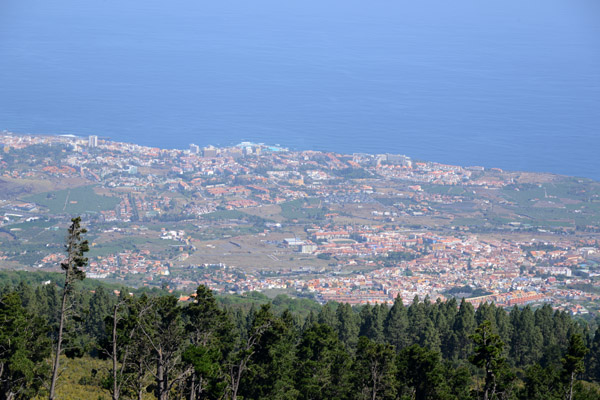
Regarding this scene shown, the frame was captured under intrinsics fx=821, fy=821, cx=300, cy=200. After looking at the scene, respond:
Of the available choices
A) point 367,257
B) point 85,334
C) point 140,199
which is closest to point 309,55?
point 140,199

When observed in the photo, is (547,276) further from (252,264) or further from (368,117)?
(368,117)

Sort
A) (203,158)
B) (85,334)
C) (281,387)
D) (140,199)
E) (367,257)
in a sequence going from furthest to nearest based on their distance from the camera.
Result: 1. (203,158)
2. (140,199)
3. (367,257)
4. (85,334)
5. (281,387)

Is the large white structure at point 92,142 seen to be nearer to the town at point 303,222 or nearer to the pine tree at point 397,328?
the town at point 303,222

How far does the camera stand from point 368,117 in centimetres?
12225

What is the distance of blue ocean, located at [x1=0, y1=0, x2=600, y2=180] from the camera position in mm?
106625

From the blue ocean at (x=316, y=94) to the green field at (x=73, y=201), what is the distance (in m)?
25.2

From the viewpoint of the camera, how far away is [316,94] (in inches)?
5581

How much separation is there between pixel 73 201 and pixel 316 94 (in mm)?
74940

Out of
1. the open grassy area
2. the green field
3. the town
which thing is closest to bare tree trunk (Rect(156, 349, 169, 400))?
the town

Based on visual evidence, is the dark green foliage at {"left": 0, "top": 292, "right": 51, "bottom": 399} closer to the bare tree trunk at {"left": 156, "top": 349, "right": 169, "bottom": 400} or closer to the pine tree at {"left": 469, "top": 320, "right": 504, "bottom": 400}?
the bare tree trunk at {"left": 156, "top": 349, "right": 169, "bottom": 400}

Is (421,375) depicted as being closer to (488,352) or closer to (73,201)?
(488,352)

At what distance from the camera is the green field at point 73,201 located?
7081cm

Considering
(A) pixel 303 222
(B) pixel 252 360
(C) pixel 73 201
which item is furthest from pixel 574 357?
(C) pixel 73 201

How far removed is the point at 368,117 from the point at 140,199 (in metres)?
54.5
